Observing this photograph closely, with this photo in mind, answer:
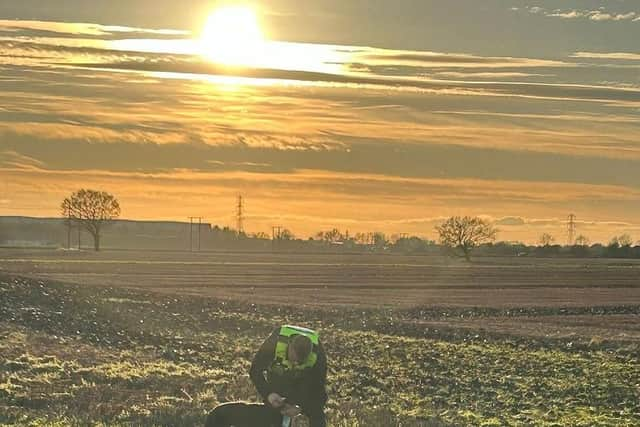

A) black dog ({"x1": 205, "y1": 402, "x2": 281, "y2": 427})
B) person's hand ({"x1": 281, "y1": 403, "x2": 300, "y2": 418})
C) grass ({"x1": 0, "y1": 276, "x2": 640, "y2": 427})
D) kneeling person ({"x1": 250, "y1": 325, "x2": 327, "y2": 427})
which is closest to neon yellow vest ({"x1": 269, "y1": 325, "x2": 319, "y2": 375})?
kneeling person ({"x1": 250, "y1": 325, "x2": 327, "y2": 427})

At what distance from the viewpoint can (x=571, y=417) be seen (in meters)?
20.8

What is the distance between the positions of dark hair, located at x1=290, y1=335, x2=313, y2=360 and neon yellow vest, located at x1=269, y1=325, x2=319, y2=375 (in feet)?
0.16

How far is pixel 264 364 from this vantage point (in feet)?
38.8

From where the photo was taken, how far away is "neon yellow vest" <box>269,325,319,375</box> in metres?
11.6

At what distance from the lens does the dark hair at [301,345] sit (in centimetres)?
1143

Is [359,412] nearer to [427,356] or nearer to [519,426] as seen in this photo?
[519,426]

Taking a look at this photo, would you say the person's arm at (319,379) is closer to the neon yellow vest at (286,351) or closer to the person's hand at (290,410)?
the neon yellow vest at (286,351)

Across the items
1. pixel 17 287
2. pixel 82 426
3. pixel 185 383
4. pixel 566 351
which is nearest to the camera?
pixel 82 426

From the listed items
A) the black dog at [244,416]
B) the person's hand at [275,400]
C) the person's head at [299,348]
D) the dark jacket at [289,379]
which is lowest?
the black dog at [244,416]

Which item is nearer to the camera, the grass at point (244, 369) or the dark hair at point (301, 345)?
the dark hair at point (301, 345)

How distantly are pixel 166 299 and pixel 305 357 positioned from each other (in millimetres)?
39310

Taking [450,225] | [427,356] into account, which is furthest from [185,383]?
[450,225]

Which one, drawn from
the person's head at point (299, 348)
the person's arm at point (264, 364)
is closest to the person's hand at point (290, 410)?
the person's arm at point (264, 364)

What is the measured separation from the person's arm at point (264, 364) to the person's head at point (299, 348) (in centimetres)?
22
